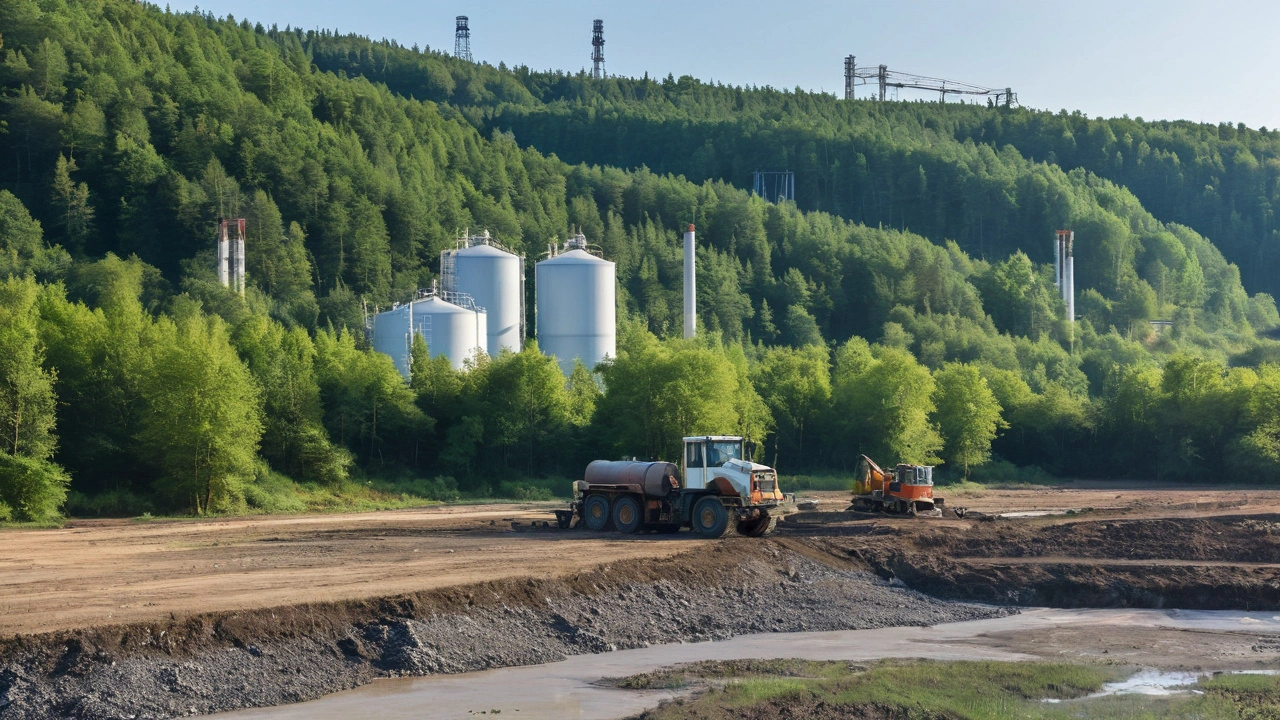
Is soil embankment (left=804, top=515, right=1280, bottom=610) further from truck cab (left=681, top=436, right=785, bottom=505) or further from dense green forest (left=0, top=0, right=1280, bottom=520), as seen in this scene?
dense green forest (left=0, top=0, right=1280, bottom=520)

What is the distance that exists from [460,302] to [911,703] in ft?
209

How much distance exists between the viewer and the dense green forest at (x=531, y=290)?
55000mm

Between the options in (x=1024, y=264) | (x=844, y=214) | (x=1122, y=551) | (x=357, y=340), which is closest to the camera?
(x=1122, y=551)

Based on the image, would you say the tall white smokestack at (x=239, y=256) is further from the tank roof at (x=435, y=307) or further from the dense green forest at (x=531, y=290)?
the tank roof at (x=435, y=307)

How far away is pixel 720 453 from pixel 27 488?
934 inches

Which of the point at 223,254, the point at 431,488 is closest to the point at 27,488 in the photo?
the point at 431,488

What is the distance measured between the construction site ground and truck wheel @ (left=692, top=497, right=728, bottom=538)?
63cm

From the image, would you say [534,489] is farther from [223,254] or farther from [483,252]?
[223,254]

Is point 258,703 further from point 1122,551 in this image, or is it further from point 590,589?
point 1122,551

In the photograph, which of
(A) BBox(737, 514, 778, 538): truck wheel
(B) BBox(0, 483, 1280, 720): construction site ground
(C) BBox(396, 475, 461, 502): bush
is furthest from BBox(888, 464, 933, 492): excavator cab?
(C) BBox(396, 475, 461, 502): bush

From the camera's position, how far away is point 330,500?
191 ft

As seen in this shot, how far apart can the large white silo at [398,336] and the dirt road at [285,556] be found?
24.3m

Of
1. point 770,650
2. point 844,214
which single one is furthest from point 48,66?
point 844,214

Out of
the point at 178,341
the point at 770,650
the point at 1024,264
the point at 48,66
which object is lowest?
the point at 770,650
